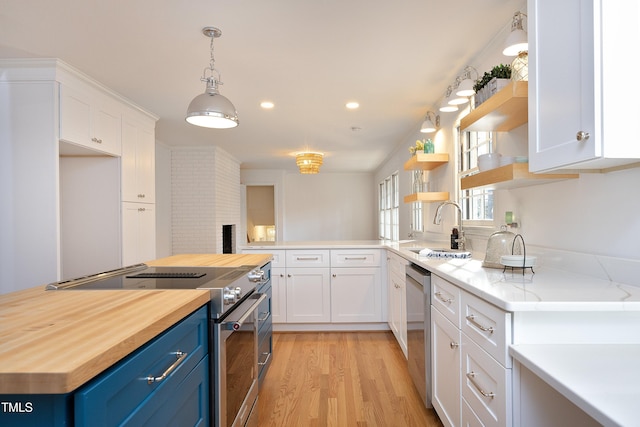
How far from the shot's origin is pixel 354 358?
9.86 feet

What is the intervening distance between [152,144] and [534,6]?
4.09 meters

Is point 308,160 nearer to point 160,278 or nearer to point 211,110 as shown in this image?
point 211,110

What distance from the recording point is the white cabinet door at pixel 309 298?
366cm

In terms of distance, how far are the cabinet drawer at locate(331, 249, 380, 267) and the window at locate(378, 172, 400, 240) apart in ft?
8.83

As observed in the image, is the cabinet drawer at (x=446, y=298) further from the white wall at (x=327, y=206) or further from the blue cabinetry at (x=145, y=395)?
the white wall at (x=327, y=206)

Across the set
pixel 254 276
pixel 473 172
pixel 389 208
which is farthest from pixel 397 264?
pixel 389 208

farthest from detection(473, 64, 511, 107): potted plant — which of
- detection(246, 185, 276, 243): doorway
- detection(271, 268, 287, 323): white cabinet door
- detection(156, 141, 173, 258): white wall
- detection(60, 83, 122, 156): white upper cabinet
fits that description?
detection(246, 185, 276, 243): doorway

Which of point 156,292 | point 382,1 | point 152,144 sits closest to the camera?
point 156,292

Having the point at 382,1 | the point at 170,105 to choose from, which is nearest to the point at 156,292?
the point at 382,1

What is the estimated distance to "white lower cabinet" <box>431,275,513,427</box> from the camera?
1.15 meters

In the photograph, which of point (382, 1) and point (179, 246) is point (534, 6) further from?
point (179, 246)

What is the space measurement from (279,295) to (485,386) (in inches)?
101

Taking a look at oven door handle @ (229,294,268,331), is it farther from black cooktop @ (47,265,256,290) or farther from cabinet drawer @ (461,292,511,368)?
cabinet drawer @ (461,292,511,368)

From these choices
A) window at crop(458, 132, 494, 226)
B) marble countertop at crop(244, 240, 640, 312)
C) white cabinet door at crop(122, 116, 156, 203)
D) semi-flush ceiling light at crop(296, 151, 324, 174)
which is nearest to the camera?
marble countertop at crop(244, 240, 640, 312)
